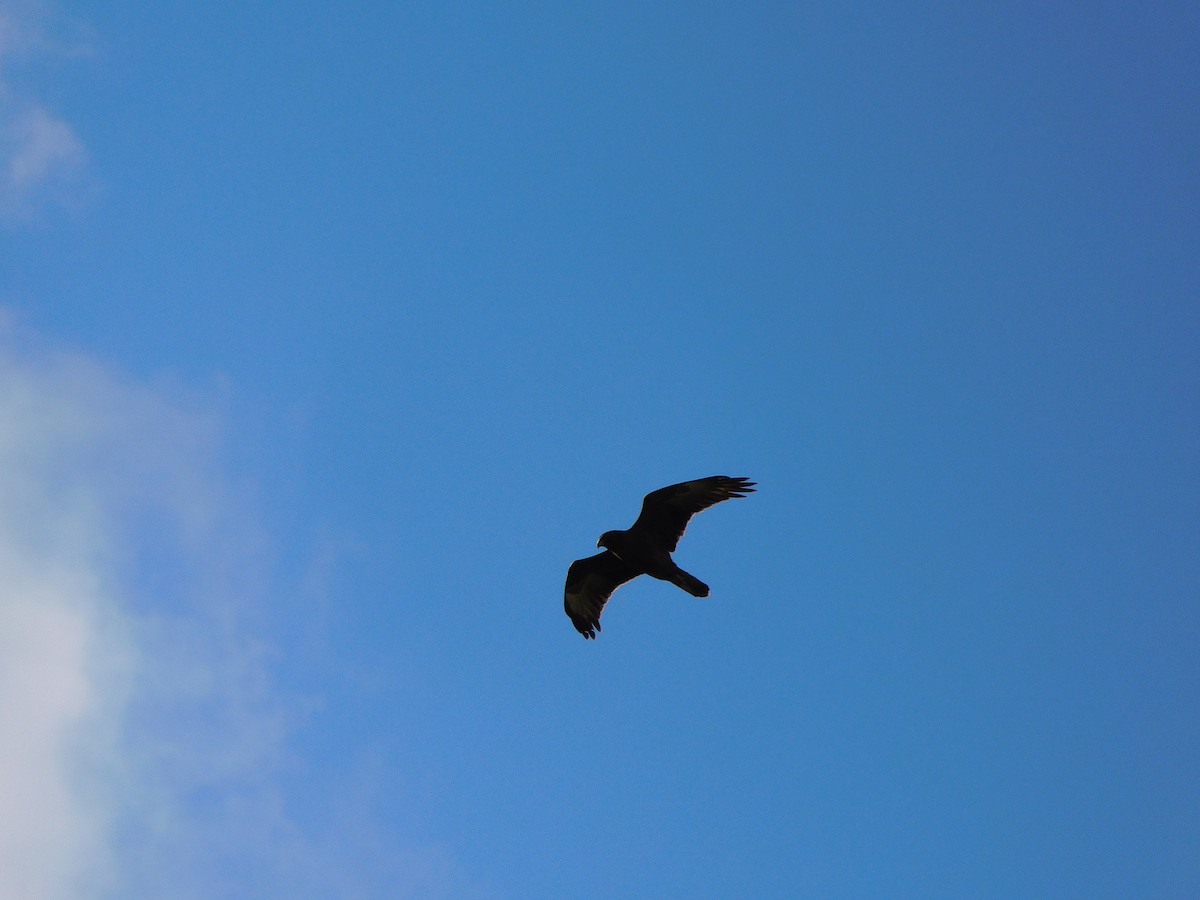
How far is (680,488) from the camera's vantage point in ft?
47.8

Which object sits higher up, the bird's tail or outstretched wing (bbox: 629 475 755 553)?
outstretched wing (bbox: 629 475 755 553)

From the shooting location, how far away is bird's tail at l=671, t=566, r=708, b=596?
14.4 m

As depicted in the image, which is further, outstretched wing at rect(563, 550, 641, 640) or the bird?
outstretched wing at rect(563, 550, 641, 640)

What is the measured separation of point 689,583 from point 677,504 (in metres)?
1.26

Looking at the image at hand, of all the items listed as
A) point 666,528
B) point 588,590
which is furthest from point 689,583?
point 588,590

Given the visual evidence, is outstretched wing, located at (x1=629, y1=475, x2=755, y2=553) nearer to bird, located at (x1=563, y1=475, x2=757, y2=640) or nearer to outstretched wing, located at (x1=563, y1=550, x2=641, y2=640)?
bird, located at (x1=563, y1=475, x2=757, y2=640)

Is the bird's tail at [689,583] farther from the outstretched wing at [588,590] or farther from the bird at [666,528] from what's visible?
the outstretched wing at [588,590]

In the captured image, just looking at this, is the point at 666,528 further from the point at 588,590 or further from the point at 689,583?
the point at 588,590

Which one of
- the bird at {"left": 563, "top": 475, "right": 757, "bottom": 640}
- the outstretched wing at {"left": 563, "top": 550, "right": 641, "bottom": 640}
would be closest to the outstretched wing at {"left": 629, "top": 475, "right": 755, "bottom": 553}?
the bird at {"left": 563, "top": 475, "right": 757, "bottom": 640}

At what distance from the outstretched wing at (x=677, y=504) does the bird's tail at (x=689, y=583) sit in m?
0.41

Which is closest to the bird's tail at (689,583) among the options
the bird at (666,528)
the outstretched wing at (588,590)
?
the bird at (666,528)

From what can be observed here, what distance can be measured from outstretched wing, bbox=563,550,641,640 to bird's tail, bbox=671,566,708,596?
53.6 inches

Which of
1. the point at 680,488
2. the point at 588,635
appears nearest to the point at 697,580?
the point at 680,488

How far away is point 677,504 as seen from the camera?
14.7m
